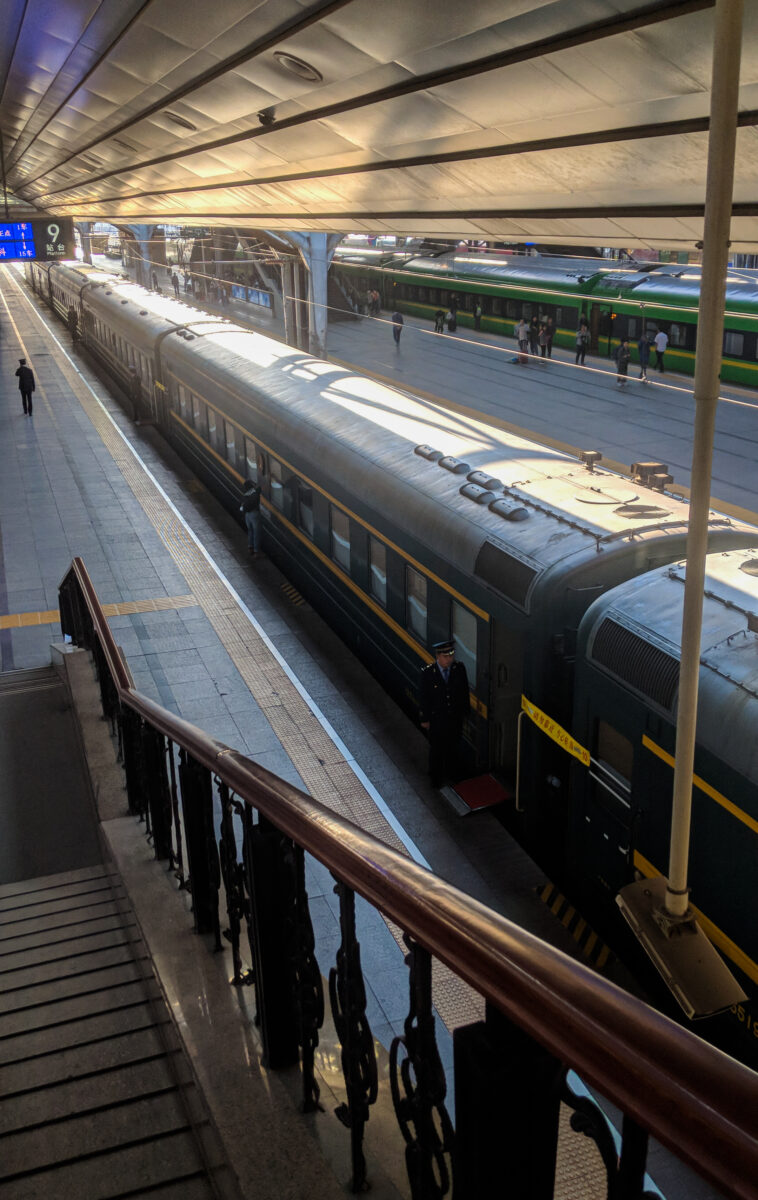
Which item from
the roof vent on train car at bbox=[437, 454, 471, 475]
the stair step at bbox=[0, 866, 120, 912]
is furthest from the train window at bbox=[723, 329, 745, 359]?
the stair step at bbox=[0, 866, 120, 912]

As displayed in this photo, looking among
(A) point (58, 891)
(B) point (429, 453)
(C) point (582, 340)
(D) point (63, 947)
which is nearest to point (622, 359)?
(C) point (582, 340)

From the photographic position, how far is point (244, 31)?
6.14 metres

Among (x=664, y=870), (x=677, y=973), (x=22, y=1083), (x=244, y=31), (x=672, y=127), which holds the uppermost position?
(x=244, y=31)

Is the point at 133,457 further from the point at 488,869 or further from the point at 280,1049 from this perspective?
the point at 280,1049

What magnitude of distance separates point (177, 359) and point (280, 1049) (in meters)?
18.7

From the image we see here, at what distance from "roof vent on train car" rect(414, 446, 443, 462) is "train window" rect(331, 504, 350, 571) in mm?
1288

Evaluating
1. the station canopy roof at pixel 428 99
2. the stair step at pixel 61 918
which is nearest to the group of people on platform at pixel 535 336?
the station canopy roof at pixel 428 99

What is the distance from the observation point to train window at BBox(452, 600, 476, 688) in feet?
27.5

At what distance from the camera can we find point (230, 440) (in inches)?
647

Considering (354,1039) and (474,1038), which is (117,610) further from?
(474,1038)

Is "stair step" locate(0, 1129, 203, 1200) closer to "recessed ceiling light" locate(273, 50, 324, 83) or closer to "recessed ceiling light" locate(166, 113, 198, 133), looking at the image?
"recessed ceiling light" locate(273, 50, 324, 83)

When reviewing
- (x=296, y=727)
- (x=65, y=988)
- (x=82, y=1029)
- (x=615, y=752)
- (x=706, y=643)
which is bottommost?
(x=296, y=727)

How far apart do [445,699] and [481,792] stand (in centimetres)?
84

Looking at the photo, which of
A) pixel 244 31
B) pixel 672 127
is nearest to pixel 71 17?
pixel 244 31
